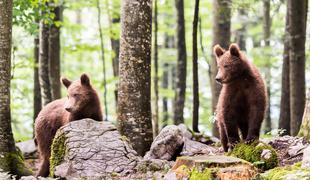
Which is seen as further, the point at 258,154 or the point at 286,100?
the point at 286,100

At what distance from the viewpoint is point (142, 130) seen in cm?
872

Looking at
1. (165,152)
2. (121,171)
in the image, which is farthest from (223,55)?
(121,171)

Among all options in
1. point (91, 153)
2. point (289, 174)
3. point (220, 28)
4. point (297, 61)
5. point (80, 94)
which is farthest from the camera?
point (220, 28)

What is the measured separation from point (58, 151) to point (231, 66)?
310cm

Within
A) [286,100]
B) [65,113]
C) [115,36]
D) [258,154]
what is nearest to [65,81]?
[65,113]

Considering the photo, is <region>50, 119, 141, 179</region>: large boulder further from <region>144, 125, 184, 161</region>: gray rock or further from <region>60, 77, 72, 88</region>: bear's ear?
<region>60, 77, 72, 88</region>: bear's ear

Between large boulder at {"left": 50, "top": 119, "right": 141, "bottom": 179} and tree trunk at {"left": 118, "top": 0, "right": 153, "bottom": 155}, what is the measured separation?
608 millimetres

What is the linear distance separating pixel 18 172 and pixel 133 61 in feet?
9.44

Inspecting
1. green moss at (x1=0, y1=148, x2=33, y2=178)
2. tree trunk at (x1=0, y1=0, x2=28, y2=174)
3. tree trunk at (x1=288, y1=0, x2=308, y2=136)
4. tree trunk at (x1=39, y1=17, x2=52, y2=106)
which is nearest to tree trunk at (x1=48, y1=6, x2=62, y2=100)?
tree trunk at (x1=39, y1=17, x2=52, y2=106)

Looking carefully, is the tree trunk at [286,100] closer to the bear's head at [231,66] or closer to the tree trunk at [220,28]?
the tree trunk at [220,28]

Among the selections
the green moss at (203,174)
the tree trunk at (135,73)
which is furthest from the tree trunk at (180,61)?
the green moss at (203,174)

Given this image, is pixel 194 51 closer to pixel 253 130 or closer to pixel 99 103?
pixel 99 103

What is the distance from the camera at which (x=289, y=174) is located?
5.47m

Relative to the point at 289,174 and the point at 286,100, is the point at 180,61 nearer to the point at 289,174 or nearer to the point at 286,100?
the point at 286,100
